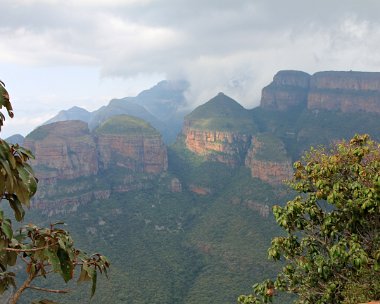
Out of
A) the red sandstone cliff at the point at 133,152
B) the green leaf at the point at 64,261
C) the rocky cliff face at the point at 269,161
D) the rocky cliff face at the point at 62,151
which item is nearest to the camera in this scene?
the green leaf at the point at 64,261

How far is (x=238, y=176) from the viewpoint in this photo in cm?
14338

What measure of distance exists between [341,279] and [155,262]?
281ft

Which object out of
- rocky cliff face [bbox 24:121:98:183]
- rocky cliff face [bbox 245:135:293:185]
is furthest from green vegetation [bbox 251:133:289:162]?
rocky cliff face [bbox 24:121:98:183]

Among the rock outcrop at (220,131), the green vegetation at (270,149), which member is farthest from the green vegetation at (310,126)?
the rock outcrop at (220,131)

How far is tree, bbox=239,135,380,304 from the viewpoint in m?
11.6

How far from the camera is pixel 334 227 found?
12875mm

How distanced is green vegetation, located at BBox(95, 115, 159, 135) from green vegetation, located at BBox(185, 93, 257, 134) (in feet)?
79.0

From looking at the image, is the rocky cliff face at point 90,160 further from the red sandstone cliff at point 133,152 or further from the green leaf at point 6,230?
the green leaf at point 6,230

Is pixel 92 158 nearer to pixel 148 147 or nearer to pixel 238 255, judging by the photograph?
pixel 148 147

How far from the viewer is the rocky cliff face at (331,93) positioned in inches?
6526

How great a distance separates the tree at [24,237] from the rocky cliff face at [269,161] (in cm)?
11547

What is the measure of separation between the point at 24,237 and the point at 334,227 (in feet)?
32.1

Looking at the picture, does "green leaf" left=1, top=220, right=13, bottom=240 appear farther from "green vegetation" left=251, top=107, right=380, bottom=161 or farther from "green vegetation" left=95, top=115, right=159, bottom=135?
"green vegetation" left=95, top=115, right=159, bottom=135

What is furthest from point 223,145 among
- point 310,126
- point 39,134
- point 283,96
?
point 39,134
